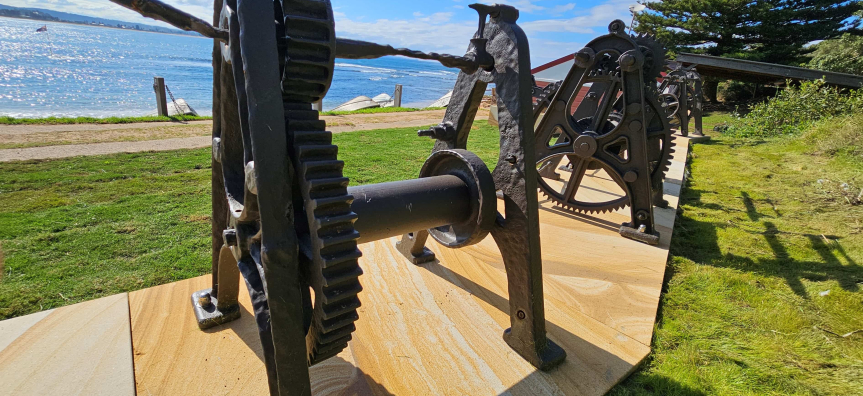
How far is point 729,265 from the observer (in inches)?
142

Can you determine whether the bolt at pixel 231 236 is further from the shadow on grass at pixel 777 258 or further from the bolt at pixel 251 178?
the shadow on grass at pixel 777 258

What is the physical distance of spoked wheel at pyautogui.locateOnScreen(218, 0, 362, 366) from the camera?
4.15 feet

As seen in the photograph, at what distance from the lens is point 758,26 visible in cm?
2055

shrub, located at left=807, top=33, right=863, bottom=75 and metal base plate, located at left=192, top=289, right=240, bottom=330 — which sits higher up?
shrub, located at left=807, top=33, right=863, bottom=75

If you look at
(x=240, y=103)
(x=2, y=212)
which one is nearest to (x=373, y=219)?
(x=240, y=103)

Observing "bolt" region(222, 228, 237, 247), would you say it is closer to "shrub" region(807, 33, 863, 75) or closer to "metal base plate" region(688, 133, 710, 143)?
"metal base plate" region(688, 133, 710, 143)

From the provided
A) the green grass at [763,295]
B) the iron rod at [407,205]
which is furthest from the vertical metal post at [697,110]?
the iron rod at [407,205]

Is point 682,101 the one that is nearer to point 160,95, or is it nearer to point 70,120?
point 160,95

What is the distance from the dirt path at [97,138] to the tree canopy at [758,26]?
61.0ft

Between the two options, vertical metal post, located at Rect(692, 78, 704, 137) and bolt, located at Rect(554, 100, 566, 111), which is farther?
vertical metal post, located at Rect(692, 78, 704, 137)

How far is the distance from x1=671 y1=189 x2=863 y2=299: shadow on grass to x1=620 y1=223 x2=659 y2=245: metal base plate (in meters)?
0.19

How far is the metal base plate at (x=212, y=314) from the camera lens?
230cm

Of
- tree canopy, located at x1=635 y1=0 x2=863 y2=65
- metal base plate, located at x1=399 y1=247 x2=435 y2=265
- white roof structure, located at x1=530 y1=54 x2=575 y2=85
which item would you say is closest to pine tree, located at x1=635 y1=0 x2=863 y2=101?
tree canopy, located at x1=635 y1=0 x2=863 y2=65

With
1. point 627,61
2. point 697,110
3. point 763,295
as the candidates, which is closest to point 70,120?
point 627,61
